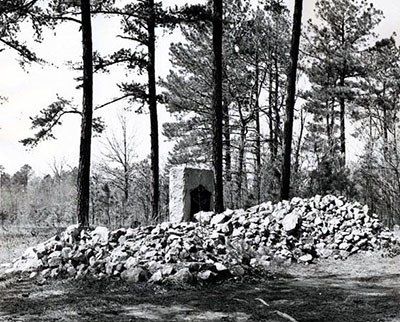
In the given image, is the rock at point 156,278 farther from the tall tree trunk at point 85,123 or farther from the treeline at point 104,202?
the treeline at point 104,202

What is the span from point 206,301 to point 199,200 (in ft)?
21.7

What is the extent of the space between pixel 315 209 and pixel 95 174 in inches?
676

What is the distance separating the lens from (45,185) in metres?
43.0

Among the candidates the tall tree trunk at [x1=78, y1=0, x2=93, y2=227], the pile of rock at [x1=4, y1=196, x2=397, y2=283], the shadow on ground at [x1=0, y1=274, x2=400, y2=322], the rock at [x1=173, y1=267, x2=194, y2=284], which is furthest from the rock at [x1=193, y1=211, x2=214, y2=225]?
the rock at [x1=173, y1=267, x2=194, y2=284]

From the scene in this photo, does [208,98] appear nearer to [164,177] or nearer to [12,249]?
[164,177]

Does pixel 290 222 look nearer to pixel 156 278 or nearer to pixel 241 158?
pixel 156 278

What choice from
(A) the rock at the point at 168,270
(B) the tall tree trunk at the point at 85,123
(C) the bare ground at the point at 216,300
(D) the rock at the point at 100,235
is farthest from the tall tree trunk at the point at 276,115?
(A) the rock at the point at 168,270

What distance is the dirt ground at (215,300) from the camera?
614cm

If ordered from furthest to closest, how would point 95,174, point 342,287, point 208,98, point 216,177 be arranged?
1. point 95,174
2. point 208,98
3. point 216,177
4. point 342,287

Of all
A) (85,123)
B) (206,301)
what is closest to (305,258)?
(206,301)

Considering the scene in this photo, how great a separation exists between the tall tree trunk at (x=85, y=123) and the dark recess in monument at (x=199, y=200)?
2578mm

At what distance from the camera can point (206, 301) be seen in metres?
6.97

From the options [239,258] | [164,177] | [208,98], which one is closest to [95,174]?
[164,177]

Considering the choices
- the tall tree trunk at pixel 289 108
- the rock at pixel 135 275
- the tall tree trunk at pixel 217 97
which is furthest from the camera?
the tall tree trunk at pixel 289 108
